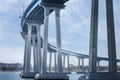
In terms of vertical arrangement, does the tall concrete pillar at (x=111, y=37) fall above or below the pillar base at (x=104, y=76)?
above

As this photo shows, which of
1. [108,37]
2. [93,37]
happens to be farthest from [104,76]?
[108,37]

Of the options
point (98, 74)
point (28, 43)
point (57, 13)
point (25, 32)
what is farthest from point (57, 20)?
point (25, 32)

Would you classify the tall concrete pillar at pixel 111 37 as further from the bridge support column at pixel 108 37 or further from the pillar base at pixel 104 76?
the pillar base at pixel 104 76

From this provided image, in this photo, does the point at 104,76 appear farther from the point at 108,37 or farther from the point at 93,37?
the point at 108,37

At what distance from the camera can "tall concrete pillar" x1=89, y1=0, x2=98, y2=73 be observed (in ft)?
130

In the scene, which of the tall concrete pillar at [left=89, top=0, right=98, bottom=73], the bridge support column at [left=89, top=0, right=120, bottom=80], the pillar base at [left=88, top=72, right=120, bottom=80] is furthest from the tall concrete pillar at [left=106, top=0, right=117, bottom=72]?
the pillar base at [left=88, top=72, right=120, bottom=80]

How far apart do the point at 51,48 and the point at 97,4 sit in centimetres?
11069

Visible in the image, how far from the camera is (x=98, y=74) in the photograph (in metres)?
36.2

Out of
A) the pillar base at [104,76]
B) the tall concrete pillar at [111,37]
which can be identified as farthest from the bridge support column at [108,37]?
the pillar base at [104,76]

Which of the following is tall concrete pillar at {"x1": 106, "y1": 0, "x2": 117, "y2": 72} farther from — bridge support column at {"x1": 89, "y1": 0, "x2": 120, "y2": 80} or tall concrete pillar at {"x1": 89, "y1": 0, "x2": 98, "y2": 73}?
tall concrete pillar at {"x1": 89, "y1": 0, "x2": 98, "y2": 73}

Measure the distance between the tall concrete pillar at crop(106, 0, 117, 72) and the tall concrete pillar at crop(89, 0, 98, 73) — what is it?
4.87 ft

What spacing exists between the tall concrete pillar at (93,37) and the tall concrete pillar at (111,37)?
1.48 metres

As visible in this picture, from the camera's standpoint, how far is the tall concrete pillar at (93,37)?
39625mm

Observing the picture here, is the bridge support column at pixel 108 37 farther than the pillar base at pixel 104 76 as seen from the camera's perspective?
Yes
